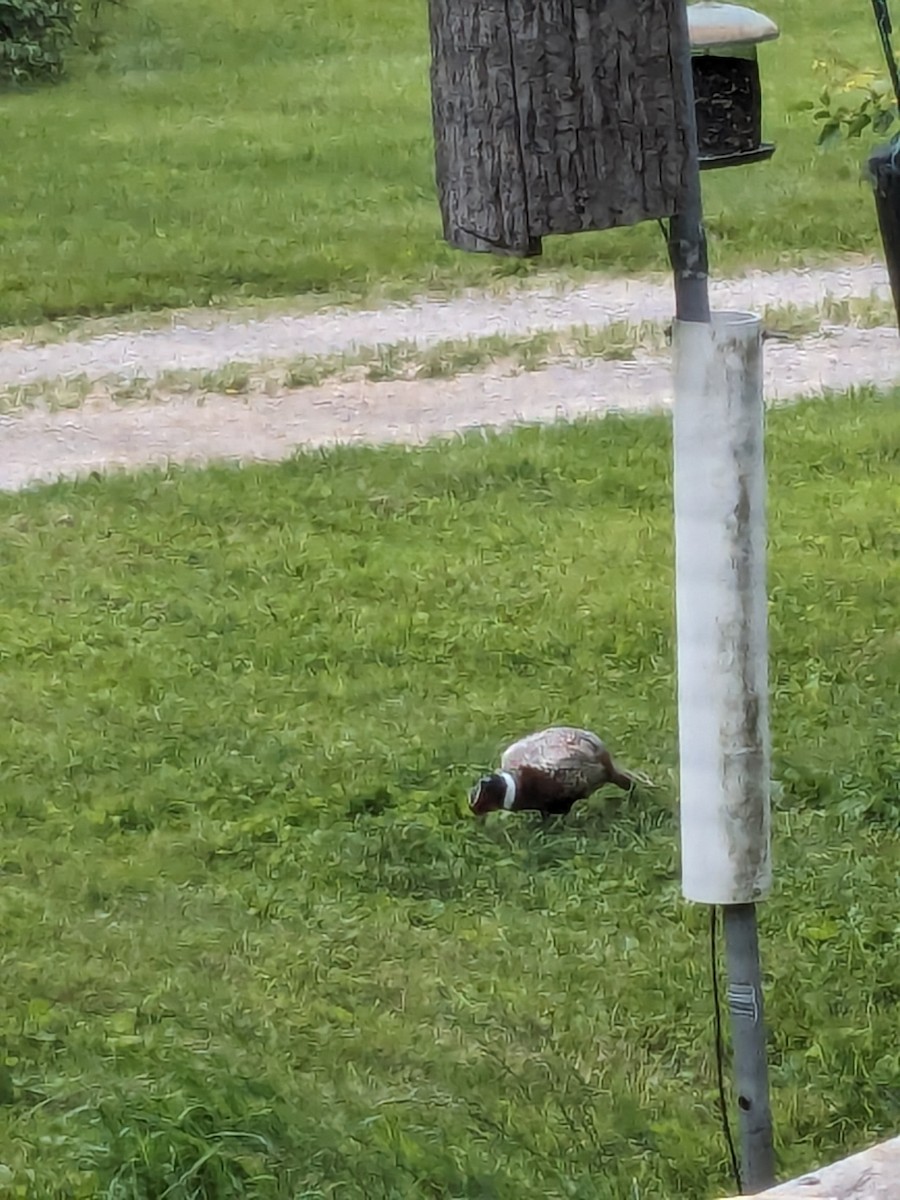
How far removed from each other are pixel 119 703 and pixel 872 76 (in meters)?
2.21

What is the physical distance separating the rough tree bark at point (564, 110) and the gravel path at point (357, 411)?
15.7ft

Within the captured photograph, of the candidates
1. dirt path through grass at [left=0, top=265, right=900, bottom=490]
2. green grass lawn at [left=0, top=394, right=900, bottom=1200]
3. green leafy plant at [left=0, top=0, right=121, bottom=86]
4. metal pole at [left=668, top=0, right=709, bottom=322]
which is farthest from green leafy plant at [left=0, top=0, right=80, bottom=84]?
metal pole at [left=668, top=0, right=709, bottom=322]

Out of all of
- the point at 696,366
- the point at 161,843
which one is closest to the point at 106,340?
the point at 161,843

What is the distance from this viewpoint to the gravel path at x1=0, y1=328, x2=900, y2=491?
7355mm

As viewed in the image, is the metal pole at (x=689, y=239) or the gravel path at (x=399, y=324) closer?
the metal pole at (x=689, y=239)

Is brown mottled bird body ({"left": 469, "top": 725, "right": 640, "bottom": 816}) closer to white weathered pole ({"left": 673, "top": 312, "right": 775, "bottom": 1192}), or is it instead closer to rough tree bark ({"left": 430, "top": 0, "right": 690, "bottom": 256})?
white weathered pole ({"left": 673, "top": 312, "right": 775, "bottom": 1192})

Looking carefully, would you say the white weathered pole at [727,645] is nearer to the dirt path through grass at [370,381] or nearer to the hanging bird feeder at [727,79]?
the hanging bird feeder at [727,79]

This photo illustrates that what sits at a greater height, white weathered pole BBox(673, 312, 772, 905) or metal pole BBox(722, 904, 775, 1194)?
white weathered pole BBox(673, 312, 772, 905)

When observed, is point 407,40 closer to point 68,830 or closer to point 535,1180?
point 68,830

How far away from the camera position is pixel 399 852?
13.7 feet

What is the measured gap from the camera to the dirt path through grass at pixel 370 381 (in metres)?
7.47

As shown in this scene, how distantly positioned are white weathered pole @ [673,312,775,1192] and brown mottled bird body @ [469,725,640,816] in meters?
1.53

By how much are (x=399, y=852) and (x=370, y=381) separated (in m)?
4.32

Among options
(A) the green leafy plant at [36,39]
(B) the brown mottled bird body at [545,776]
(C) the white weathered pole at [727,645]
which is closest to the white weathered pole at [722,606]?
(C) the white weathered pole at [727,645]
